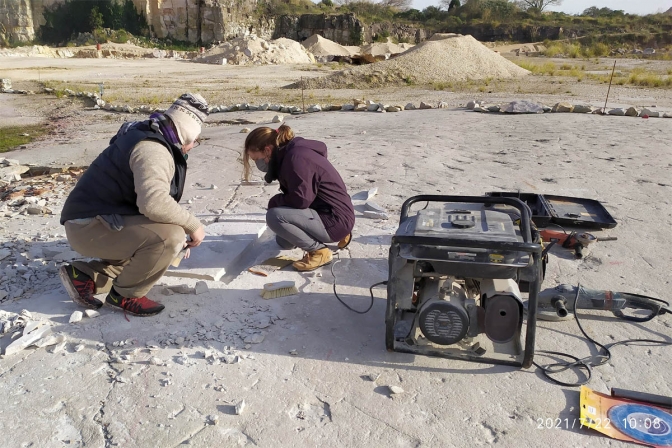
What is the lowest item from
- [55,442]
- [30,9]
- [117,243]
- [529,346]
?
[55,442]

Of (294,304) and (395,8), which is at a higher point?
(395,8)

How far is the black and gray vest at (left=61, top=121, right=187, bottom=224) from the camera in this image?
2.88 m

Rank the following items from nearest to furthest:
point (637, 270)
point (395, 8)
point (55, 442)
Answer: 1. point (55, 442)
2. point (637, 270)
3. point (395, 8)

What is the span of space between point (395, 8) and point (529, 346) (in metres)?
64.7

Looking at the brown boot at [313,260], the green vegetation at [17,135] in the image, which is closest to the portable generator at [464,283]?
the brown boot at [313,260]

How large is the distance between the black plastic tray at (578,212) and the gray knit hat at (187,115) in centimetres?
310

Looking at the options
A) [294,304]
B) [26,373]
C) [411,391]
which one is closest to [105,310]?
[26,373]

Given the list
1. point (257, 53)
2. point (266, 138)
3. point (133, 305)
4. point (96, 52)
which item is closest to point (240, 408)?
point (133, 305)

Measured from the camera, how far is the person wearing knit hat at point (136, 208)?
9.29 ft

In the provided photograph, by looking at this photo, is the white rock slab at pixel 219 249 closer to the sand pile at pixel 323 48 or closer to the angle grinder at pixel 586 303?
the angle grinder at pixel 586 303

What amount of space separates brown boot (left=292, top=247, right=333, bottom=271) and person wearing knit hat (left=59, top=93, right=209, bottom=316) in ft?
2.85

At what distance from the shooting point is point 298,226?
3.62 m

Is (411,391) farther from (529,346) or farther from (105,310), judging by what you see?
(105,310)

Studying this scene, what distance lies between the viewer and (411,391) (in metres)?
2.53
